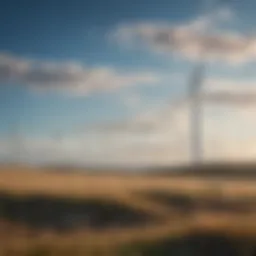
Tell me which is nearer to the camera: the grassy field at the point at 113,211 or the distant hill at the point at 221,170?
the grassy field at the point at 113,211

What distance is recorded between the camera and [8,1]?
8.05 ft

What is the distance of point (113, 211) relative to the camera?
2445 millimetres

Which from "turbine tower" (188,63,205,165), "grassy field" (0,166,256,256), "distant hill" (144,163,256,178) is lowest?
"grassy field" (0,166,256,256)

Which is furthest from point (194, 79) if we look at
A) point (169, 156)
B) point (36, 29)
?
point (36, 29)

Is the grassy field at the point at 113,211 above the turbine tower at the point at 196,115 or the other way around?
the other way around

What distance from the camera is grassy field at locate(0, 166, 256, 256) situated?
7.86 ft

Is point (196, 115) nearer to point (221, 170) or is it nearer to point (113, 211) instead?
point (221, 170)

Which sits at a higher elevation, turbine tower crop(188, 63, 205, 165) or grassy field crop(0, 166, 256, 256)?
turbine tower crop(188, 63, 205, 165)

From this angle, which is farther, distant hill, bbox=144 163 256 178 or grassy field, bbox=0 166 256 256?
distant hill, bbox=144 163 256 178

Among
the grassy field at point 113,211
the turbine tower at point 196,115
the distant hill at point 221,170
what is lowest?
the grassy field at point 113,211

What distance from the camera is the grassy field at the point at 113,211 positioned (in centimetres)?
239

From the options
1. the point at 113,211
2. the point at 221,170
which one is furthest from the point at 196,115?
the point at 113,211

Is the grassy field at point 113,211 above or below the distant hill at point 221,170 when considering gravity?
below

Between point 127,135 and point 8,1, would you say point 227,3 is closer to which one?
point 127,135
